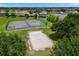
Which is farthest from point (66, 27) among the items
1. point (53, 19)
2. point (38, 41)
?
point (38, 41)

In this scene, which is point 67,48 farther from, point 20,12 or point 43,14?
point 20,12

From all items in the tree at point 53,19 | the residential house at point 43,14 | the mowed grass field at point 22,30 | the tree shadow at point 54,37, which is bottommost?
the tree shadow at point 54,37

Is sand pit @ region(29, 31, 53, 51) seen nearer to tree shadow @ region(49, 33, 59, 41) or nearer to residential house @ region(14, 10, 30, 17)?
tree shadow @ region(49, 33, 59, 41)

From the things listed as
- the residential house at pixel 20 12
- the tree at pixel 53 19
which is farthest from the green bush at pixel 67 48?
the residential house at pixel 20 12

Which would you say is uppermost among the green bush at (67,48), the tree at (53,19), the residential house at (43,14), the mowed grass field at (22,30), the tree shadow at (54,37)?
the residential house at (43,14)

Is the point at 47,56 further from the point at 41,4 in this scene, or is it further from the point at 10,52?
the point at 41,4

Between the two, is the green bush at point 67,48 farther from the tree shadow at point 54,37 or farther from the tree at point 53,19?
the tree at point 53,19

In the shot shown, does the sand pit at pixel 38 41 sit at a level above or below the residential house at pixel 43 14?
below

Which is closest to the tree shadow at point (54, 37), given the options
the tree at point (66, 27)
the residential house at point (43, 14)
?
the tree at point (66, 27)

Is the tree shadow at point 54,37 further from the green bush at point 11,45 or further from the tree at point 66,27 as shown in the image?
the green bush at point 11,45

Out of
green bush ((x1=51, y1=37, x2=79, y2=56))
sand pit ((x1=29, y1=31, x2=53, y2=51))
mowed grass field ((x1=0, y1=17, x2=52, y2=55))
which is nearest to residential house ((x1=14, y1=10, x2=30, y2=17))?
mowed grass field ((x1=0, y1=17, x2=52, y2=55))
